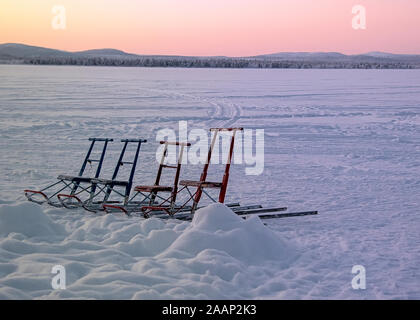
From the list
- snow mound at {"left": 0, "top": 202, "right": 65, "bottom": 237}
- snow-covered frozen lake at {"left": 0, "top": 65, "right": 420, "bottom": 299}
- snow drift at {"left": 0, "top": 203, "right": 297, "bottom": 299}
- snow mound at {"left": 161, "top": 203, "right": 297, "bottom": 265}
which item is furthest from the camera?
snow mound at {"left": 0, "top": 202, "right": 65, "bottom": 237}

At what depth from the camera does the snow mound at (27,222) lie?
542cm

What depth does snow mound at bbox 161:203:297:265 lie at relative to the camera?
496 cm

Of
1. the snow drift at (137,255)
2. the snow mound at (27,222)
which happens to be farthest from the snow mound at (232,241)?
the snow mound at (27,222)

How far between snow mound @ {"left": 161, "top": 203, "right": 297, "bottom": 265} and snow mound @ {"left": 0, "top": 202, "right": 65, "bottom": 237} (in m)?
1.43

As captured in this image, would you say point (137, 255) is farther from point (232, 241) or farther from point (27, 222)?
point (27, 222)

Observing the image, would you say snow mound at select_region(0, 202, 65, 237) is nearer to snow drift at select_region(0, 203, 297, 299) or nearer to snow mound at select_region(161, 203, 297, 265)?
snow drift at select_region(0, 203, 297, 299)

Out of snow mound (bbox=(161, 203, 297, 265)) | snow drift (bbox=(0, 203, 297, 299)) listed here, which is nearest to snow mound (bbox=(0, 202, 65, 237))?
snow drift (bbox=(0, 203, 297, 299))

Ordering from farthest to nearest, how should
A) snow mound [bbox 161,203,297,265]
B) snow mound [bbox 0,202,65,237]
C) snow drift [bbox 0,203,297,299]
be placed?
snow mound [bbox 0,202,65,237]
snow mound [bbox 161,203,297,265]
snow drift [bbox 0,203,297,299]

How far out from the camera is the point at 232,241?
5047 mm

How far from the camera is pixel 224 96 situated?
959 inches

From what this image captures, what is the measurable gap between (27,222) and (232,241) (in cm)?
223

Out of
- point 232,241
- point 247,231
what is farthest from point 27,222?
point 247,231
